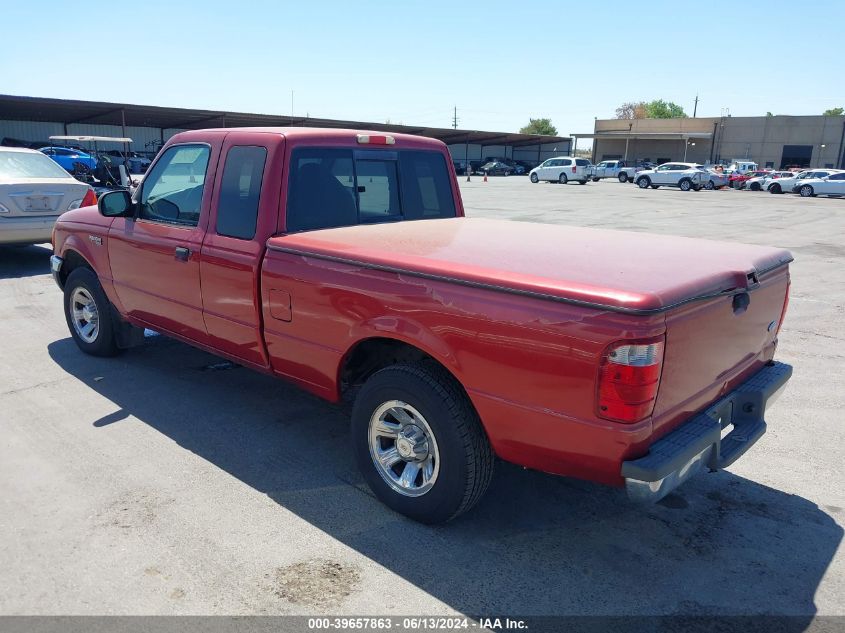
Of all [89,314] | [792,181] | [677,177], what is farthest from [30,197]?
[792,181]

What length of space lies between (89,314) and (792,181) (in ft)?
143

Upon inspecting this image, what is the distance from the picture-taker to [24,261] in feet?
34.9

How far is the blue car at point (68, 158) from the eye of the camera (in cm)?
2761

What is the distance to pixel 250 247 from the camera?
3926mm

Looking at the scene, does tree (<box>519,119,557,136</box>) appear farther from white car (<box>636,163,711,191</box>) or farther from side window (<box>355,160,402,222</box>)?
side window (<box>355,160,402,222</box>)

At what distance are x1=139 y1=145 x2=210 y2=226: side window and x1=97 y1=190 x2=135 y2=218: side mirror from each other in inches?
4.3

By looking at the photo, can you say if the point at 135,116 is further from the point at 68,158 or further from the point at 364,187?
the point at 364,187

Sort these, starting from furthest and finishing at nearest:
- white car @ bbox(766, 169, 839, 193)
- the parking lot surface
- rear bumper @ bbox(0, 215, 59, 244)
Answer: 1. white car @ bbox(766, 169, 839, 193)
2. rear bumper @ bbox(0, 215, 59, 244)
3. the parking lot surface

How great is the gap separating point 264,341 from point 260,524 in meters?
1.12

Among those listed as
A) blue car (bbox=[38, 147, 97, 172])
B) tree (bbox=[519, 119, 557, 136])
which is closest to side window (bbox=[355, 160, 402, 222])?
blue car (bbox=[38, 147, 97, 172])

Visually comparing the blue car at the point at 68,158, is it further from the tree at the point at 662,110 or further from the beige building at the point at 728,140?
the tree at the point at 662,110

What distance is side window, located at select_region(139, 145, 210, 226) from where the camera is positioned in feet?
14.7

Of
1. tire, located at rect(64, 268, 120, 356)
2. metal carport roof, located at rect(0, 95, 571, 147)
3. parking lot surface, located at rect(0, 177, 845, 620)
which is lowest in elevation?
parking lot surface, located at rect(0, 177, 845, 620)

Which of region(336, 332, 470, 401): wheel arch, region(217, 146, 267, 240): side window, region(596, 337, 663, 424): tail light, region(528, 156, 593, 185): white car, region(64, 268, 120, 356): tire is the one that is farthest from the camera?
region(528, 156, 593, 185): white car
